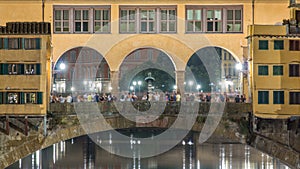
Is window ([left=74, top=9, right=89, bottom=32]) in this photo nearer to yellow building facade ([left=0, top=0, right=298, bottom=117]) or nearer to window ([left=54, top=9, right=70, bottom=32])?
yellow building facade ([left=0, top=0, right=298, bottom=117])

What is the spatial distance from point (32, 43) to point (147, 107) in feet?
22.0

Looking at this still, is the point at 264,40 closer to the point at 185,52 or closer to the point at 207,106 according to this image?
the point at 207,106

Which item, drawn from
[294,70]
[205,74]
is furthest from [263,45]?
[205,74]

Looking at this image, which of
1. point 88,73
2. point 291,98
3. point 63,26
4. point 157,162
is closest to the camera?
point 291,98

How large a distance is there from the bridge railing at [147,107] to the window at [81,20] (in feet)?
22.7

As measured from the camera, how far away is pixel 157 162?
42094 mm

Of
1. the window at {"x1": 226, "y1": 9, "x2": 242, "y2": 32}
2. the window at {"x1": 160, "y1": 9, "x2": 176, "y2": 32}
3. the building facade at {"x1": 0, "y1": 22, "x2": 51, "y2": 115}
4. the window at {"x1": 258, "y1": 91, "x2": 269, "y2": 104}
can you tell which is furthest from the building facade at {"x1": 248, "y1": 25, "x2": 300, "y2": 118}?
the building facade at {"x1": 0, "y1": 22, "x2": 51, "y2": 115}

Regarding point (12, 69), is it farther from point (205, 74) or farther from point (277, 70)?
point (205, 74)

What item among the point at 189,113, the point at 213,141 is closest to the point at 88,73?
the point at 213,141

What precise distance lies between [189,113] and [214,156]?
955 centimetres

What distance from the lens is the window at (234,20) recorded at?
129ft

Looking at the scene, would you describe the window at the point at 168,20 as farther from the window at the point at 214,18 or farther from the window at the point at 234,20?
the window at the point at 234,20

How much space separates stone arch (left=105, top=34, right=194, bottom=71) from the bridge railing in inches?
249

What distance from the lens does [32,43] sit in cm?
3241
